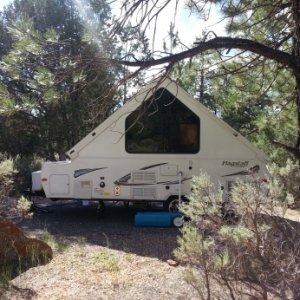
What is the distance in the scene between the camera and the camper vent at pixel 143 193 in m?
8.53

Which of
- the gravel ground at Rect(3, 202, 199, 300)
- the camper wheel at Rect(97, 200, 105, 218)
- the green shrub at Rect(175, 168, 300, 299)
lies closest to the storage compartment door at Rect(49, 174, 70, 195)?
the gravel ground at Rect(3, 202, 199, 300)

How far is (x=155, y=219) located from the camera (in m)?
8.27

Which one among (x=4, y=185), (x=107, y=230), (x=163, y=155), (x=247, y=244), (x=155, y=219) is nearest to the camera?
(x=247, y=244)

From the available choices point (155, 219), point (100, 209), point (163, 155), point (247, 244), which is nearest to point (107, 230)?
point (155, 219)

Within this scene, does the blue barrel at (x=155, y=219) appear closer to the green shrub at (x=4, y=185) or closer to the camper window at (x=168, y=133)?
the camper window at (x=168, y=133)

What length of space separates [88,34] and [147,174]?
495cm

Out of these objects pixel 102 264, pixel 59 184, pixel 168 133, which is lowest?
pixel 102 264

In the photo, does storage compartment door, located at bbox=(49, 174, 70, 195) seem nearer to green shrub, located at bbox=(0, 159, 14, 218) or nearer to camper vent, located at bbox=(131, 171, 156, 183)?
camper vent, located at bbox=(131, 171, 156, 183)

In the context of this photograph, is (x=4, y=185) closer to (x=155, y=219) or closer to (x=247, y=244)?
(x=247, y=244)

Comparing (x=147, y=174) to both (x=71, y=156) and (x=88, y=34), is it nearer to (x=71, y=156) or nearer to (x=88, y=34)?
(x=71, y=156)

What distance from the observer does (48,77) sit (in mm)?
3758

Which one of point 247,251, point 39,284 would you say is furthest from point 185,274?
point 39,284

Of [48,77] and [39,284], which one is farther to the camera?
[39,284]

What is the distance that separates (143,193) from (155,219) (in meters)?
0.55
